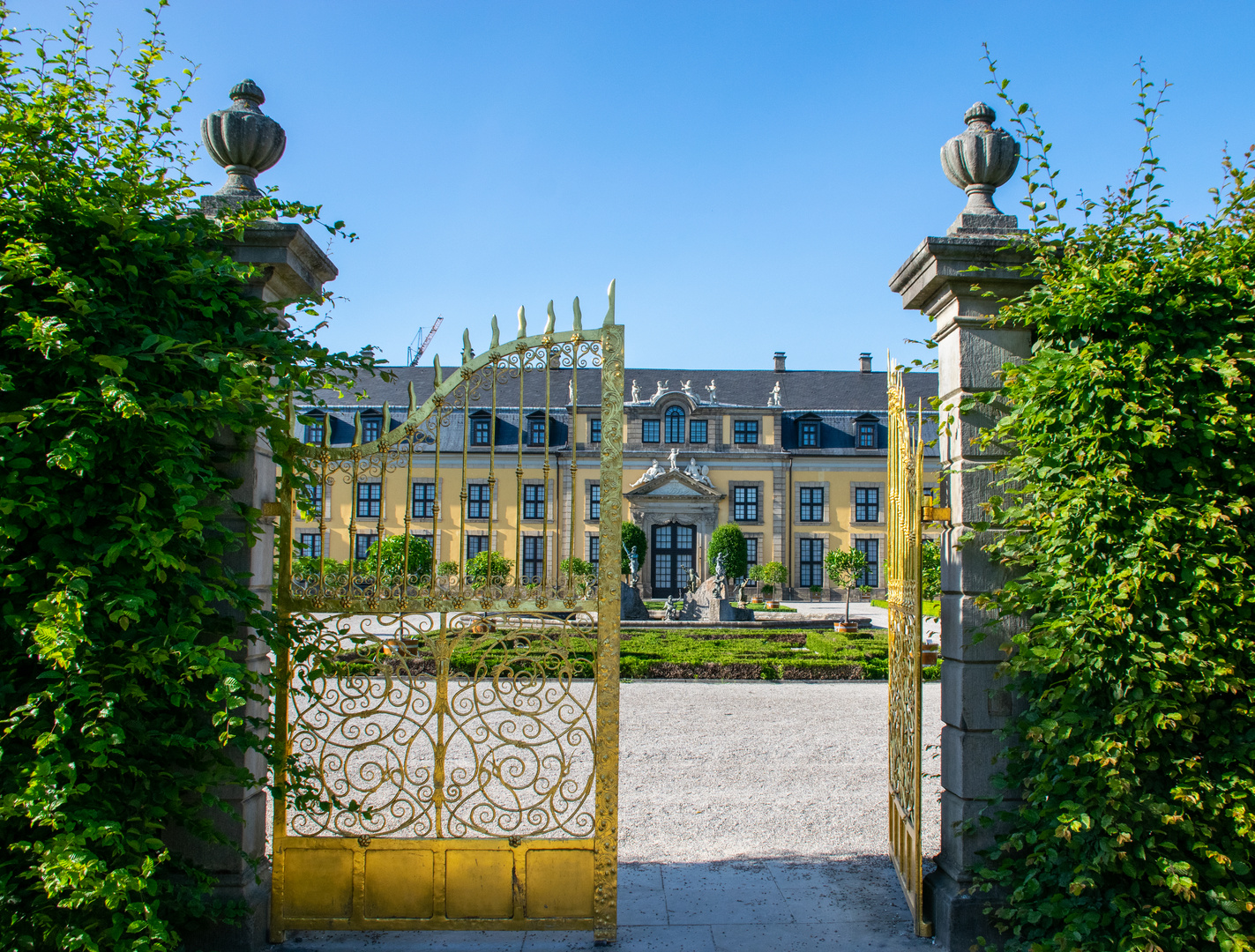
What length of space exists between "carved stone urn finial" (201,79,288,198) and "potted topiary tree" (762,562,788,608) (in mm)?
27298

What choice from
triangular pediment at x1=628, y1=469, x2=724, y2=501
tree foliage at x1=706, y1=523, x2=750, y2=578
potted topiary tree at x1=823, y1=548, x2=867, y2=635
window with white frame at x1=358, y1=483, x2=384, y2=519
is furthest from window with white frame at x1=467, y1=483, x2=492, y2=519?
potted topiary tree at x1=823, y1=548, x2=867, y2=635

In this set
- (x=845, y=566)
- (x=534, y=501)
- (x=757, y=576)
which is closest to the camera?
(x=845, y=566)

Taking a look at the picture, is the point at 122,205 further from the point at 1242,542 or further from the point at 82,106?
the point at 1242,542

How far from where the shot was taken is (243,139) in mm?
3865

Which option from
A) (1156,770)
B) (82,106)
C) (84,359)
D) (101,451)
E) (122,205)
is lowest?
(1156,770)

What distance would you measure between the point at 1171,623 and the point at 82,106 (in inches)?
175

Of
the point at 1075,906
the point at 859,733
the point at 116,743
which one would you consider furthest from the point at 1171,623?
the point at 859,733

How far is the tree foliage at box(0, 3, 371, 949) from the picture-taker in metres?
2.86

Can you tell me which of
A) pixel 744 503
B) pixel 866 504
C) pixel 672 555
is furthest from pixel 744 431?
pixel 672 555

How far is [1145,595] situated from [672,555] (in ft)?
97.5

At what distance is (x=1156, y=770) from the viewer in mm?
3160

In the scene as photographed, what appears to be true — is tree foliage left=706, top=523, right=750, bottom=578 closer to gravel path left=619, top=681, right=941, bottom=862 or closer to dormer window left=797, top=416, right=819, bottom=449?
dormer window left=797, top=416, right=819, bottom=449

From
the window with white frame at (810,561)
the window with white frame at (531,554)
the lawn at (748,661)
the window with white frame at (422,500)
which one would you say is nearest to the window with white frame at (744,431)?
the window with white frame at (810,561)

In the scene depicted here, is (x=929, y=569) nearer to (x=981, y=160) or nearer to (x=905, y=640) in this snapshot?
(x=905, y=640)
